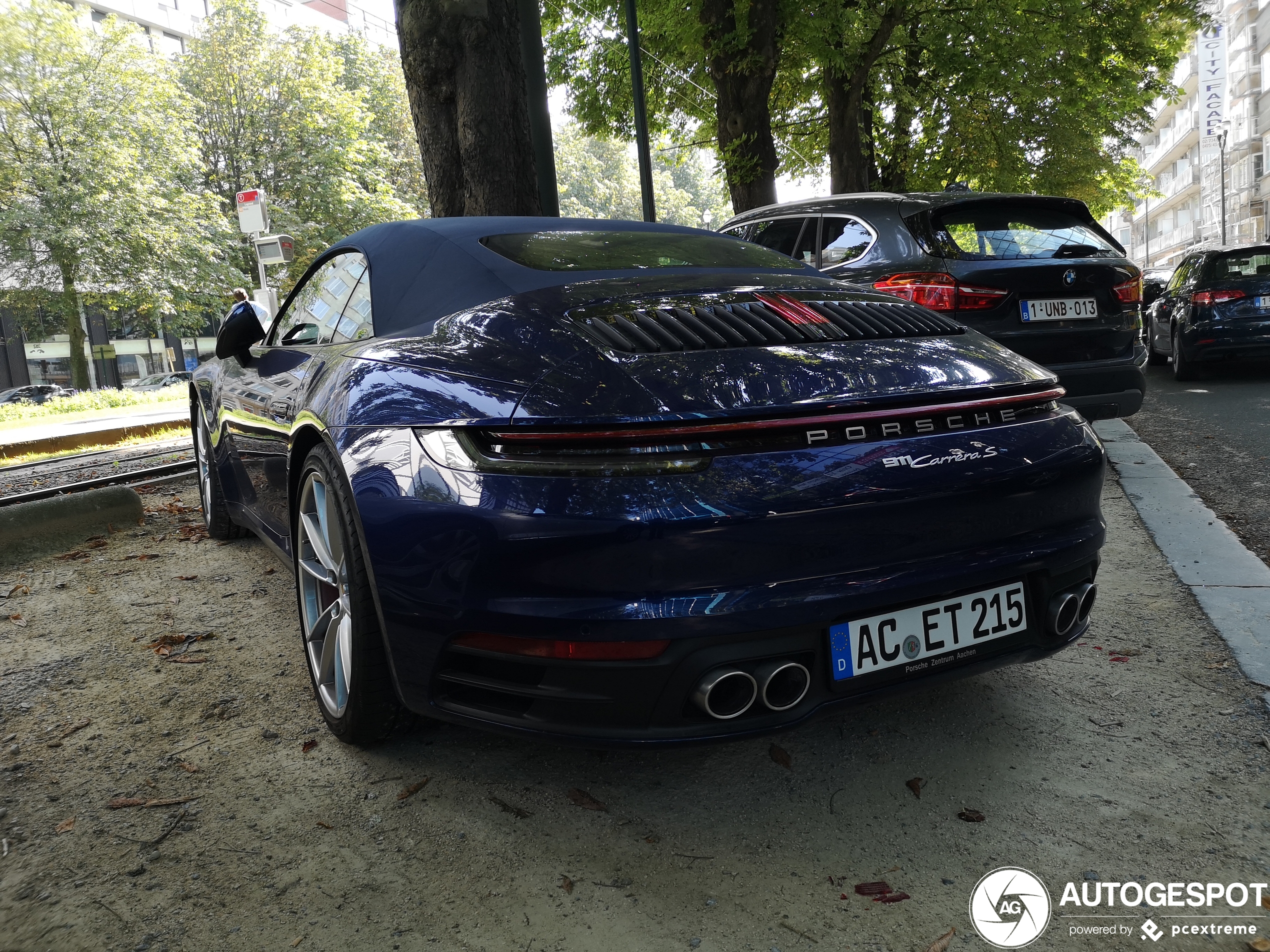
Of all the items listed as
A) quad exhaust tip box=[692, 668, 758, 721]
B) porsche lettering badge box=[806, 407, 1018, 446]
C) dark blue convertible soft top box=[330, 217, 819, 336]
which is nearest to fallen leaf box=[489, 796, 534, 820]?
quad exhaust tip box=[692, 668, 758, 721]

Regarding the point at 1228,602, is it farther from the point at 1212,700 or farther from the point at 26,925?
the point at 26,925

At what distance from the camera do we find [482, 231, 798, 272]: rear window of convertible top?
283 centimetres

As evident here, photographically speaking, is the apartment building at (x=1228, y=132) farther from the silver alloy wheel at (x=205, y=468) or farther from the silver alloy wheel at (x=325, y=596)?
the silver alloy wheel at (x=325, y=596)

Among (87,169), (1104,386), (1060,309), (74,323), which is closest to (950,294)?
(1060,309)

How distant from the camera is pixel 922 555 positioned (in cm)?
204

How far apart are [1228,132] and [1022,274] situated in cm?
6889

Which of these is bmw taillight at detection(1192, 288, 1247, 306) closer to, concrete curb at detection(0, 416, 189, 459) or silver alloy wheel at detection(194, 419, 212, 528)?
silver alloy wheel at detection(194, 419, 212, 528)

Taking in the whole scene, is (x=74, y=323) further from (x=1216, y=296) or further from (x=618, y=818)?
(x=618, y=818)

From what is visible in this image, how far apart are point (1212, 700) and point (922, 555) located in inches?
51.0

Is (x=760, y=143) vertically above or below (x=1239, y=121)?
below

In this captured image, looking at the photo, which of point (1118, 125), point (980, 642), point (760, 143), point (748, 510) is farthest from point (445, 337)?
point (1118, 125)

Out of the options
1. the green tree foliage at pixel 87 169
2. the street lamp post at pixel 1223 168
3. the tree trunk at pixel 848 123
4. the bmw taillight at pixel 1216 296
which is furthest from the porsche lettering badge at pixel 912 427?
the street lamp post at pixel 1223 168

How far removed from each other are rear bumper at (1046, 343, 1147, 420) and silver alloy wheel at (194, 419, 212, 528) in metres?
4.44

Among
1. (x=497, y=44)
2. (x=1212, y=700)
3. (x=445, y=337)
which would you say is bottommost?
(x=1212, y=700)
